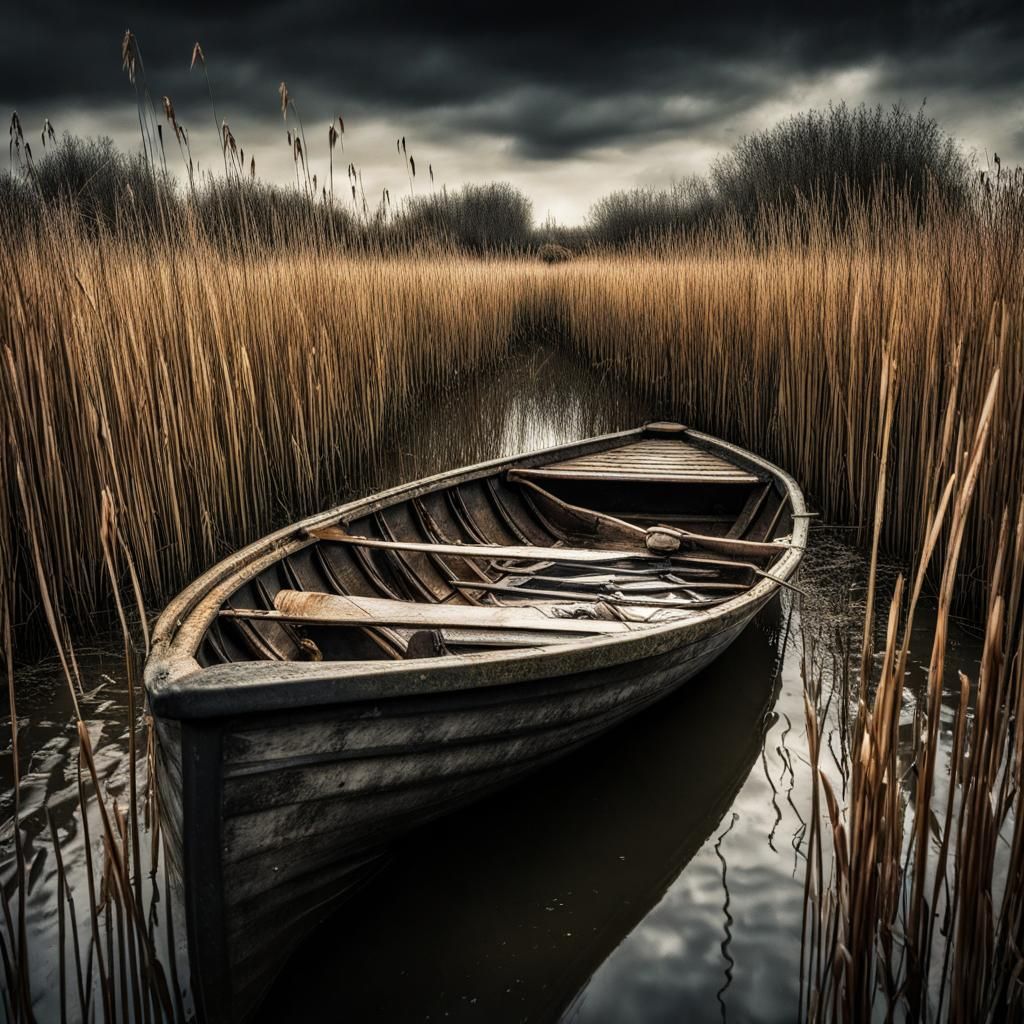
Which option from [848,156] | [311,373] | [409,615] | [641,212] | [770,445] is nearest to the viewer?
[409,615]

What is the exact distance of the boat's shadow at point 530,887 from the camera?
5.61 feet

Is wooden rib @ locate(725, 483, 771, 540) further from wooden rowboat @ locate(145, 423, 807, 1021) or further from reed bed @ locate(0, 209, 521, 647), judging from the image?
reed bed @ locate(0, 209, 521, 647)

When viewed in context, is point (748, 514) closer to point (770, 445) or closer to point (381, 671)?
point (770, 445)

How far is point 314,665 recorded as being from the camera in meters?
1.54

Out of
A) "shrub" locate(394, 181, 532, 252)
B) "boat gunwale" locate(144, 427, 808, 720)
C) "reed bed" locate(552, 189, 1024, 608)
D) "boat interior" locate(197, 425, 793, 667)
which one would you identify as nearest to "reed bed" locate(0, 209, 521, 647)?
"boat gunwale" locate(144, 427, 808, 720)

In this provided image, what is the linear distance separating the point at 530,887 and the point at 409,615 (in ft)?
Result: 2.69

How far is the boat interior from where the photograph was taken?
238cm

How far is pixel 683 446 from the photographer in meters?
4.98

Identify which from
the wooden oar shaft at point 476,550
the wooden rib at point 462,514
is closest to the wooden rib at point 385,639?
the wooden oar shaft at point 476,550

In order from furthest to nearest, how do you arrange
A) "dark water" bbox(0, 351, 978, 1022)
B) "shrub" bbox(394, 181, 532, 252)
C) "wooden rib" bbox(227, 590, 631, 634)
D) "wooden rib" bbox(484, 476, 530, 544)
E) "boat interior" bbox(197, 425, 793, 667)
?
"shrub" bbox(394, 181, 532, 252) < "wooden rib" bbox(484, 476, 530, 544) < "boat interior" bbox(197, 425, 793, 667) < "wooden rib" bbox(227, 590, 631, 634) < "dark water" bbox(0, 351, 978, 1022)

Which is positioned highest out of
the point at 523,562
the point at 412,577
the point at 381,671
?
the point at 381,671

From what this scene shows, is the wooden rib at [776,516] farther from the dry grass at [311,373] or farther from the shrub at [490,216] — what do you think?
the shrub at [490,216]

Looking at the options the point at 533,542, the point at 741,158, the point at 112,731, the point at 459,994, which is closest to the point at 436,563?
the point at 533,542

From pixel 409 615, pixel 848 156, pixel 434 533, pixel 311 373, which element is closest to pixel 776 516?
pixel 434 533
